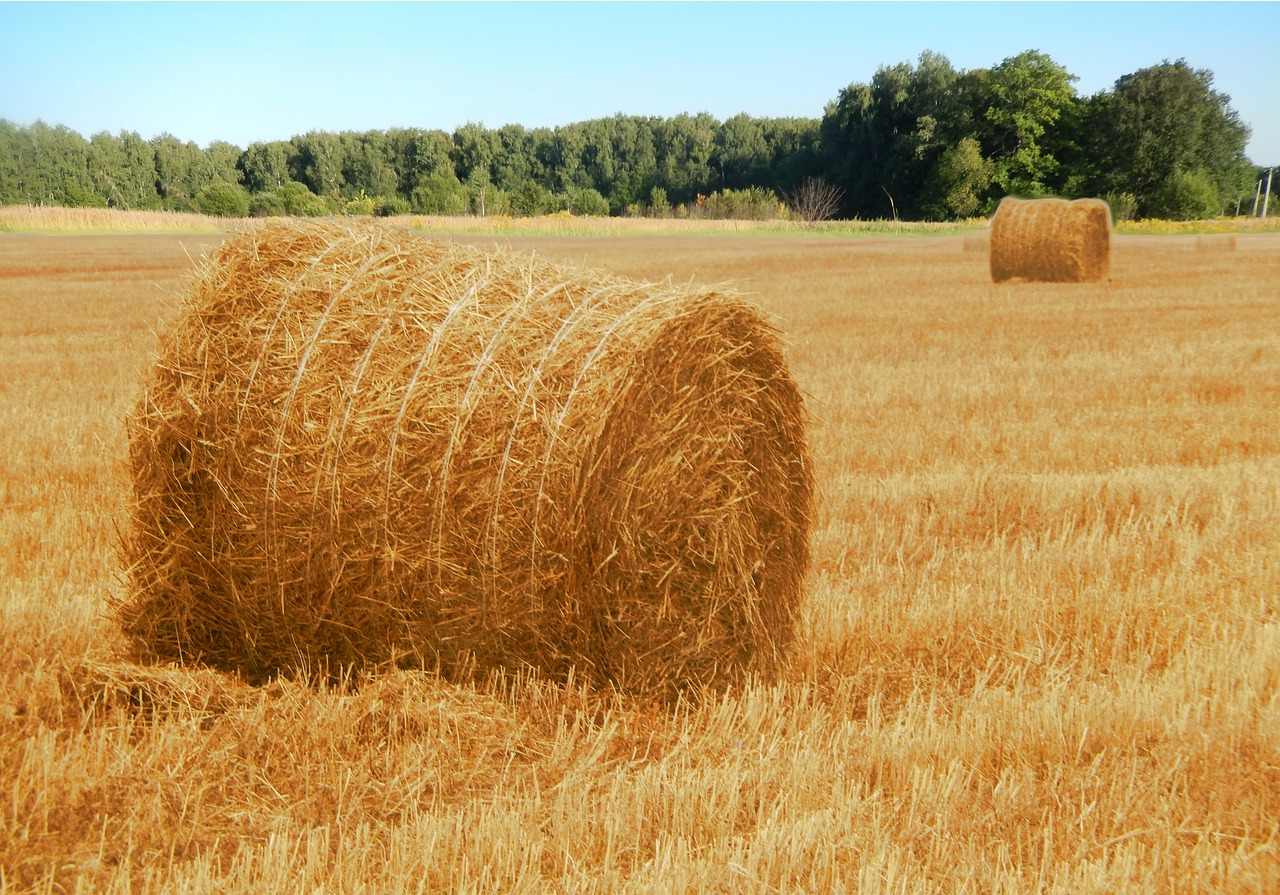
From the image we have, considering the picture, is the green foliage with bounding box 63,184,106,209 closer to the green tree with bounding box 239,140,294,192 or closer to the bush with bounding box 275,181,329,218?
the bush with bounding box 275,181,329,218

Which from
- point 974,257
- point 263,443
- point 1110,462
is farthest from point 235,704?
point 974,257

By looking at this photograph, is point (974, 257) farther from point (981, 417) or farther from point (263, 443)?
point (263, 443)

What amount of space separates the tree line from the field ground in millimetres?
48525

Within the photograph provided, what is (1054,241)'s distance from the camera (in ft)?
70.3

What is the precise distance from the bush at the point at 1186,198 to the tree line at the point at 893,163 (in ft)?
0.25

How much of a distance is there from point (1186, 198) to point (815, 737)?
63091mm

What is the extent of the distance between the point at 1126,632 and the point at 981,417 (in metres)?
4.84

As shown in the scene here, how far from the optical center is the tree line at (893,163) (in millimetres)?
59097

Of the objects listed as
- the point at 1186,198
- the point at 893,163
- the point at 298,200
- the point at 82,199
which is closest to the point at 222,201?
the point at 298,200

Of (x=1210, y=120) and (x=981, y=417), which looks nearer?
(x=981, y=417)

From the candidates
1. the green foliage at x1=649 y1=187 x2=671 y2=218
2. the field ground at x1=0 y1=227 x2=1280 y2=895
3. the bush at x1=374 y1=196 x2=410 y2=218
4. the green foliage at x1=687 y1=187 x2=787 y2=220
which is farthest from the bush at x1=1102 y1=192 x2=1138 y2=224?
the field ground at x1=0 y1=227 x2=1280 y2=895

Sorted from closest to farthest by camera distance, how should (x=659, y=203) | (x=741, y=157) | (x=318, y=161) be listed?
(x=318, y=161), (x=659, y=203), (x=741, y=157)

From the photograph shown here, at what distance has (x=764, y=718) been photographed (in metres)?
4.20

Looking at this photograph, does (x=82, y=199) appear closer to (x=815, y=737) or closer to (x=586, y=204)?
(x=586, y=204)
